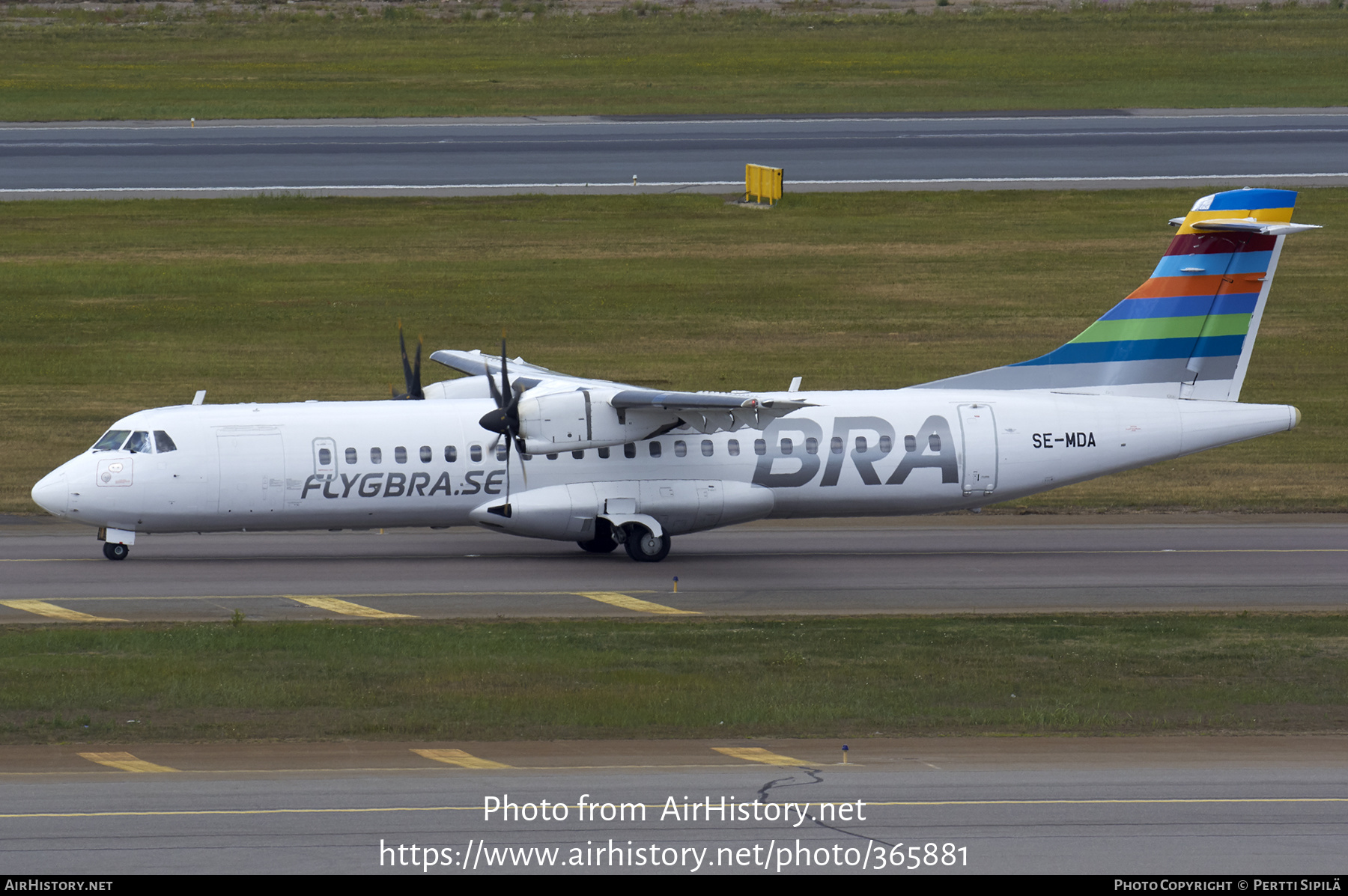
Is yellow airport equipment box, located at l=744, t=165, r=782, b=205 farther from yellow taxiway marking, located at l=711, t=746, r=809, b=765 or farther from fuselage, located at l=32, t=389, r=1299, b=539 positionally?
yellow taxiway marking, located at l=711, t=746, r=809, b=765

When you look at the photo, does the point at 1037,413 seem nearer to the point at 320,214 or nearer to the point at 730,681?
the point at 730,681

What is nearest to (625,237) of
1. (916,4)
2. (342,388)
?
(342,388)

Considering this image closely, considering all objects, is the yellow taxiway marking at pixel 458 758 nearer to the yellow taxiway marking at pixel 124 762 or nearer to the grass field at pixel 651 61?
the yellow taxiway marking at pixel 124 762

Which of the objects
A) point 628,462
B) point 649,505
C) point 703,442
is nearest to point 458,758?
point 649,505

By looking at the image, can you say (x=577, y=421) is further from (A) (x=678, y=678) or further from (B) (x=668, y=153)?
(B) (x=668, y=153)

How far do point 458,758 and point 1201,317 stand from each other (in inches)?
749

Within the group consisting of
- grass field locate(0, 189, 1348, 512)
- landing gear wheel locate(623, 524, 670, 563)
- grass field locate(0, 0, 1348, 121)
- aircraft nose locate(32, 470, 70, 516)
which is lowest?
landing gear wheel locate(623, 524, 670, 563)

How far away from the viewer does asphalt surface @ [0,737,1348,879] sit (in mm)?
14984

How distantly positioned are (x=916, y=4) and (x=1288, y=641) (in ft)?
357

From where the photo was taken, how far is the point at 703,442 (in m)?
30.5

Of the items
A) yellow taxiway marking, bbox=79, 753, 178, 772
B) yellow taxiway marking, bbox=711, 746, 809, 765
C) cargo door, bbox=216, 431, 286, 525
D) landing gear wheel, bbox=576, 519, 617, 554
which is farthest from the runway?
yellow taxiway marking, bbox=711, 746, 809, 765

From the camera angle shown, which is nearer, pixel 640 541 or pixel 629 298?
pixel 640 541

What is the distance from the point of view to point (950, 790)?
56.5 feet

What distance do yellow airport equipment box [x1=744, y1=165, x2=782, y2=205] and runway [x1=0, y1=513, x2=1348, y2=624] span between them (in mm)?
30531
